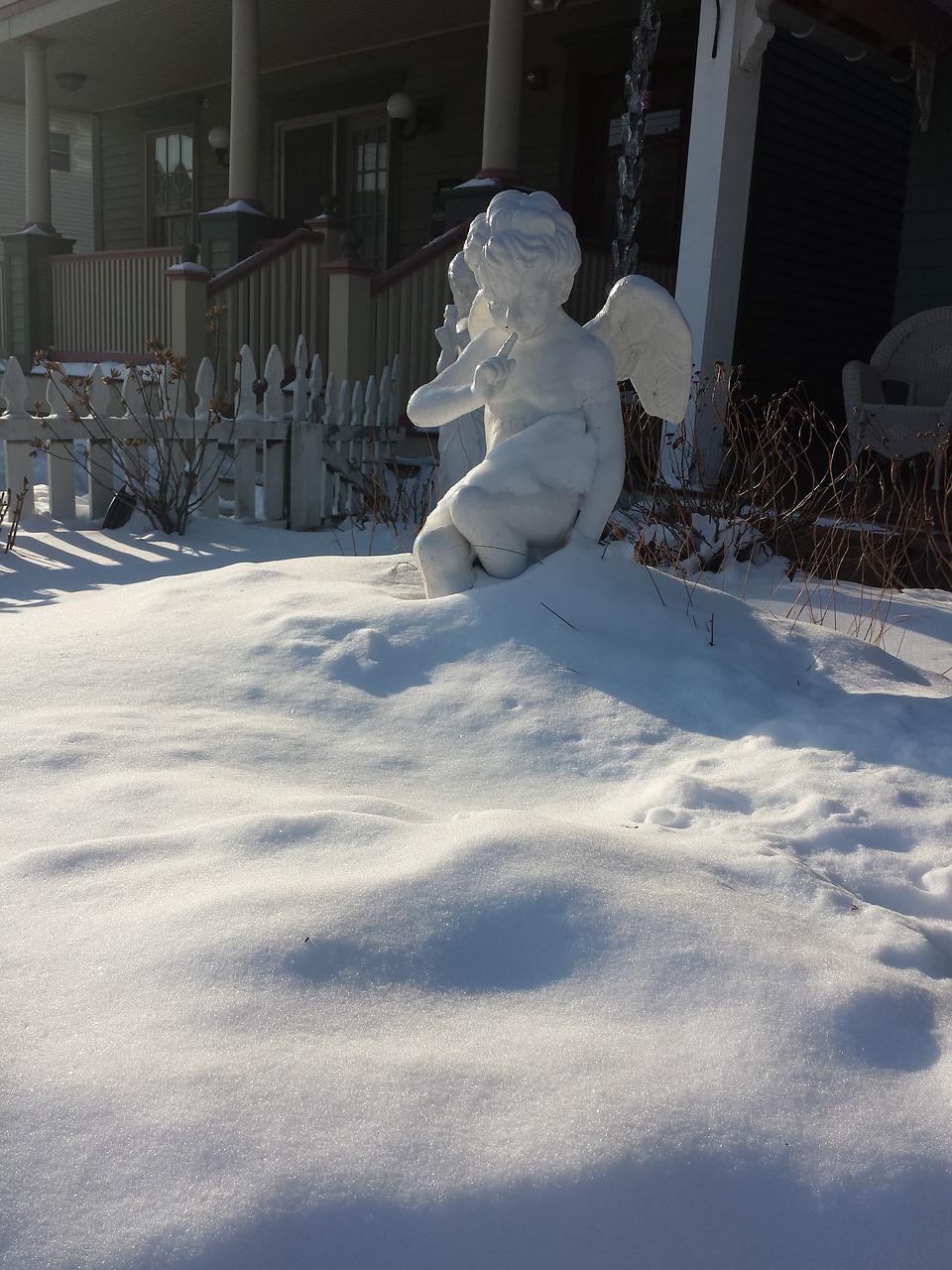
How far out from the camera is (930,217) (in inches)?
378

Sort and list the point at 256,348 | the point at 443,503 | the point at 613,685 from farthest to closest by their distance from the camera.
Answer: the point at 256,348
the point at 443,503
the point at 613,685

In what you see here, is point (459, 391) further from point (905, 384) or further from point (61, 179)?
point (61, 179)

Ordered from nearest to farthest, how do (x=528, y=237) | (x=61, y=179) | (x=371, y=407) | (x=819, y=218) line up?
(x=528, y=237), (x=371, y=407), (x=819, y=218), (x=61, y=179)

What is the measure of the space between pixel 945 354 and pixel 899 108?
2.66 metres

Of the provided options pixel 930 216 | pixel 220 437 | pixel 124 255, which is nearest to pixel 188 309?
pixel 220 437

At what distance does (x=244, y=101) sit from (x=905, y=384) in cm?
634

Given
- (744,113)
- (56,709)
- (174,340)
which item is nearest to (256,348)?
(174,340)

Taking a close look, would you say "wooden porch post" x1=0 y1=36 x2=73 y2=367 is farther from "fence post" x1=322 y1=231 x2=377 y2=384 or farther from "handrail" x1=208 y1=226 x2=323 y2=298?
"fence post" x1=322 y1=231 x2=377 y2=384

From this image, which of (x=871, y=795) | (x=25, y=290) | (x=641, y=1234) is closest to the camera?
(x=641, y=1234)

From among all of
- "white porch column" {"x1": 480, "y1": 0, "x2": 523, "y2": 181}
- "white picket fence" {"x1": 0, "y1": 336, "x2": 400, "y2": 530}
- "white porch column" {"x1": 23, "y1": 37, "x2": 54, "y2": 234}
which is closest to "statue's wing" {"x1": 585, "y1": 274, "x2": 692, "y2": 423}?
"white picket fence" {"x1": 0, "y1": 336, "x2": 400, "y2": 530}

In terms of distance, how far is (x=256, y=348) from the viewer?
30.7 feet

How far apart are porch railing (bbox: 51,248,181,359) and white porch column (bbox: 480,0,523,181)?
145 inches

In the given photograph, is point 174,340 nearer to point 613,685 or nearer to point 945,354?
Answer: point 945,354

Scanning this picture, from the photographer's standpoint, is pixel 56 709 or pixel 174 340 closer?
pixel 56 709
